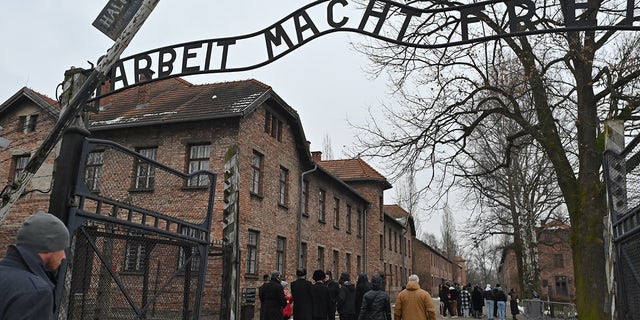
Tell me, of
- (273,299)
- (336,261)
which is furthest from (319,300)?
(336,261)

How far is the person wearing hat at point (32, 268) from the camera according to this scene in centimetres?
247

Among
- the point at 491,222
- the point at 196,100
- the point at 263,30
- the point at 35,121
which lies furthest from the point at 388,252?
the point at 263,30

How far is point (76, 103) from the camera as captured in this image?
18.4 ft

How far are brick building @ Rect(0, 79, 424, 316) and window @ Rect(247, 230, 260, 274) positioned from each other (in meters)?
0.04

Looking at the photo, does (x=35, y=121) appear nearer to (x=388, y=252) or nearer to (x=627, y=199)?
(x=627, y=199)

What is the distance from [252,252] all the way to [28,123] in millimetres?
11453

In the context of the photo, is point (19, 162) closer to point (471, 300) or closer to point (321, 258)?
point (321, 258)

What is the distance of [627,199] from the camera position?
434cm

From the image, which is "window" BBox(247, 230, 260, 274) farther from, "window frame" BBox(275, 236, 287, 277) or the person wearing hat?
the person wearing hat

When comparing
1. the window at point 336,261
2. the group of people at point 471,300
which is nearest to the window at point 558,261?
the group of people at point 471,300

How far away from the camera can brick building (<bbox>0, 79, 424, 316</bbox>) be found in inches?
734

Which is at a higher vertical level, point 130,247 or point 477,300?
point 130,247

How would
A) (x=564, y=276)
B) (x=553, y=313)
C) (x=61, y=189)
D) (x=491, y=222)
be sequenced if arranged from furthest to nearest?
(x=564, y=276), (x=491, y=222), (x=553, y=313), (x=61, y=189)

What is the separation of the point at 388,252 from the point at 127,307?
123 feet
